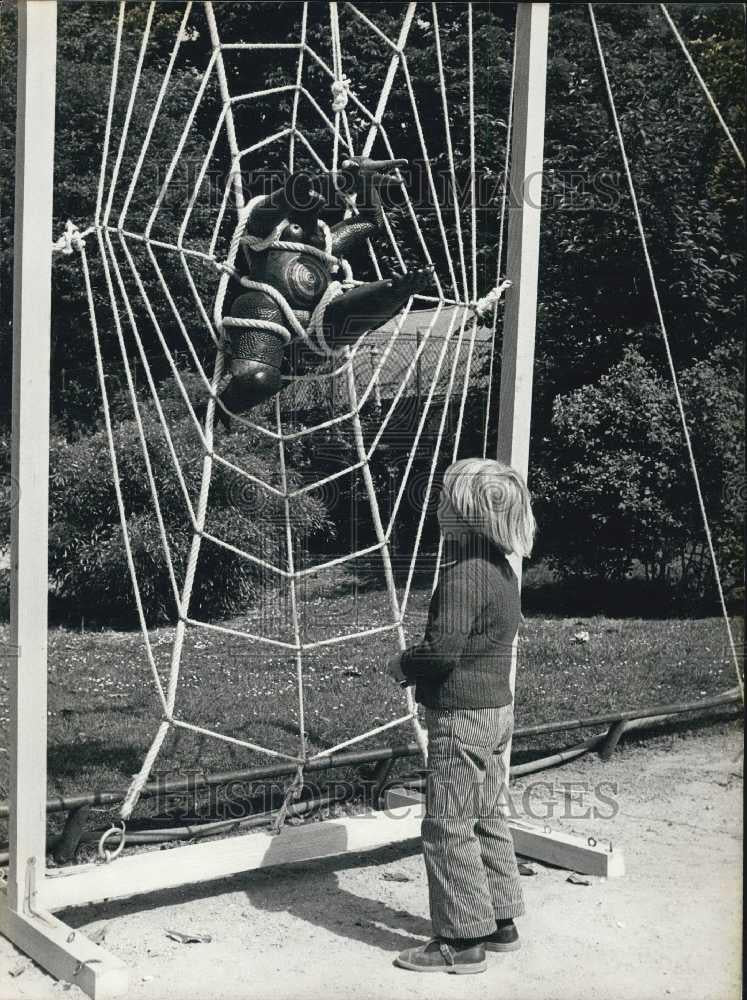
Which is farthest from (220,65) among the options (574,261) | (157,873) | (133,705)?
(574,261)

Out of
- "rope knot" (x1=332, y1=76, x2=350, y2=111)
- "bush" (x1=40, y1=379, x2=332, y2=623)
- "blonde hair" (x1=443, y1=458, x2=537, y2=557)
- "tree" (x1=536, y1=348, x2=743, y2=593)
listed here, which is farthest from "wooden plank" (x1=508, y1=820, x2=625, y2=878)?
"tree" (x1=536, y1=348, x2=743, y2=593)

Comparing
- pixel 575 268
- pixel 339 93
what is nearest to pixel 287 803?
pixel 339 93

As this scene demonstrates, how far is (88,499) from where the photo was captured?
25.3 ft

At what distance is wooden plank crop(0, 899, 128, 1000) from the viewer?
8.90ft

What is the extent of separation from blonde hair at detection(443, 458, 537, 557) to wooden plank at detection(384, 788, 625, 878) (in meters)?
1.16

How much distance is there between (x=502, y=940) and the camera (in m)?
3.01

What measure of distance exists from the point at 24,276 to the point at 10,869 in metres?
1.43

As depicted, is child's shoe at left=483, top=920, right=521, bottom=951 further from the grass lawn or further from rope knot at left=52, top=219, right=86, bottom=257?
rope knot at left=52, top=219, right=86, bottom=257

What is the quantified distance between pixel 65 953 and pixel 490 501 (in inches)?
55.5

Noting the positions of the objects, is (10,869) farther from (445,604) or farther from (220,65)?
(220,65)

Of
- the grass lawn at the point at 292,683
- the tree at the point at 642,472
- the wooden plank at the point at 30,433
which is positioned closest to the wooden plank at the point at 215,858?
the wooden plank at the point at 30,433

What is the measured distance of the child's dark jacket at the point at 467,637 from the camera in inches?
111

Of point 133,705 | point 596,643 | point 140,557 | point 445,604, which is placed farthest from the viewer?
Result: point 140,557

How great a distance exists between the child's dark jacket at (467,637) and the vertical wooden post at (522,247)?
2.08ft
